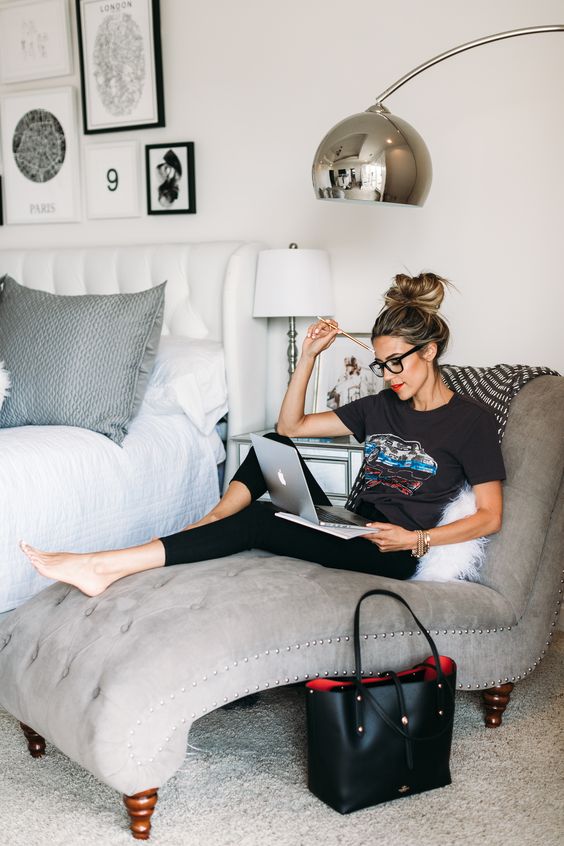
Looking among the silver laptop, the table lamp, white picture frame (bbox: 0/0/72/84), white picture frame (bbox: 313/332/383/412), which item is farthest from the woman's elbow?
white picture frame (bbox: 0/0/72/84)

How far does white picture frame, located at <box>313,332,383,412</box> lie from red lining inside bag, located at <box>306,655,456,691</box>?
1462 millimetres

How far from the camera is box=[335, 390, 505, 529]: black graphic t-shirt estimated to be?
2.29 m

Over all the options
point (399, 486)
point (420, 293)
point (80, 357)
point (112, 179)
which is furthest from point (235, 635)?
point (112, 179)

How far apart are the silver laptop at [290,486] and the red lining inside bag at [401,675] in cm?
38

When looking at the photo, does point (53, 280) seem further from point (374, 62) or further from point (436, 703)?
point (436, 703)

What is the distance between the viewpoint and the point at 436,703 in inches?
73.9

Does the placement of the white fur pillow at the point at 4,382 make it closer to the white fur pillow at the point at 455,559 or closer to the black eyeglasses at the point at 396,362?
the black eyeglasses at the point at 396,362

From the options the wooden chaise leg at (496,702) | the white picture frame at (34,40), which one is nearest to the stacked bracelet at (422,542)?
the wooden chaise leg at (496,702)

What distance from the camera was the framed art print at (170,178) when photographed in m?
3.71

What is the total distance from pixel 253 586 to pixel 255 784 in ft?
1.42

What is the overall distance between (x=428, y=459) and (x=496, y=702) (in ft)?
2.03

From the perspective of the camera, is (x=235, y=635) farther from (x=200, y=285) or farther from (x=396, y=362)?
(x=200, y=285)

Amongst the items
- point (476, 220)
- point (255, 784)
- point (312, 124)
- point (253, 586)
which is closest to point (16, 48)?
point (312, 124)

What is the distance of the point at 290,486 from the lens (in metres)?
2.35
